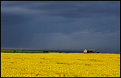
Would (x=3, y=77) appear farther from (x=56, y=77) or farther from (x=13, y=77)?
(x=56, y=77)

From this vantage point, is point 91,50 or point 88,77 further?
point 91,50

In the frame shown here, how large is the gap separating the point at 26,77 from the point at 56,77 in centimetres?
215

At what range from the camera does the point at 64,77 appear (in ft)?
41.3

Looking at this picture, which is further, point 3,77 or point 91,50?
point 91,50

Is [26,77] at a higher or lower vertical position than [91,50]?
higher

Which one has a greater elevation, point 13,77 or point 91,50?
point 13,77

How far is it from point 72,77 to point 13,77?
13.8 feet

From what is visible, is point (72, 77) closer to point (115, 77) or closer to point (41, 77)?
point (41, 77)

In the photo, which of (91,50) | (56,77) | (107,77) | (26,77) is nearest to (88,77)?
(107,77)

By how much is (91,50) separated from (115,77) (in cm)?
6035

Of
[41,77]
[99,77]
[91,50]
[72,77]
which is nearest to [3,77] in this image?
[41,77]

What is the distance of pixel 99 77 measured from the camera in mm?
12836

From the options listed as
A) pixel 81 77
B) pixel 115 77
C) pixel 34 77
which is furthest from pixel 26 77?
pixel 115 77

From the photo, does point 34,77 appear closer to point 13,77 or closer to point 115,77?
point 13,77
